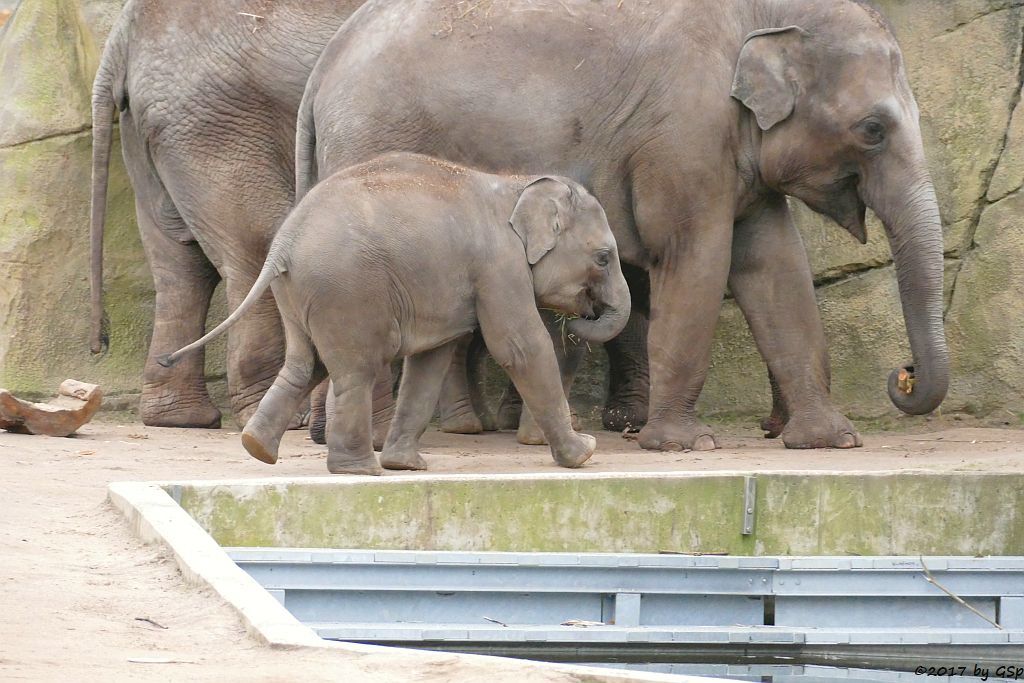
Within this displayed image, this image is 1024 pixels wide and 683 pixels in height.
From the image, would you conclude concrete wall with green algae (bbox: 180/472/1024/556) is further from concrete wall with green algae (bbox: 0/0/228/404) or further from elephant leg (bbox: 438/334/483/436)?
concrete wall with green algae (bbox: 0/0/228/404)

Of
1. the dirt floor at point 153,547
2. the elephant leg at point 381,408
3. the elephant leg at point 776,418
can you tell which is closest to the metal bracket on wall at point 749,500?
the dirt floor at point 153,547

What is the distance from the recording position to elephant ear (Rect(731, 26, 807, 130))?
26.4 ft

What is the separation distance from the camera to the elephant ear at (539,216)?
702cm

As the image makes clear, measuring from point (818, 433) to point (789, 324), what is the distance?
1.70 feet

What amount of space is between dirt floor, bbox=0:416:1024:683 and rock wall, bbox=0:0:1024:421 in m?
0.41

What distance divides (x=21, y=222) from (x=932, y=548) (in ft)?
17.7

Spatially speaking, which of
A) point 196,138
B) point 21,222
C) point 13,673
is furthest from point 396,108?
point 13,673

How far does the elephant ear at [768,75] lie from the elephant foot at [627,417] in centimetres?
187

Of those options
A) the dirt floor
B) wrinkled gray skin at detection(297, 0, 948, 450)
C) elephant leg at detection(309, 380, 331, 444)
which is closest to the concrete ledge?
the dirt floor

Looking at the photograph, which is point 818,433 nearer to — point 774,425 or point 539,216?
point 774,425

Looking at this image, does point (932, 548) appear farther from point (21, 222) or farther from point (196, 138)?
point (21, 222)

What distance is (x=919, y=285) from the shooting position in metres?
7.86

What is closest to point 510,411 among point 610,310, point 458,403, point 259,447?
Result: point 458,403

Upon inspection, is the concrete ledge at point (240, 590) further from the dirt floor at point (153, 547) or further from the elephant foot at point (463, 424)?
the elephant foot at point (463, 424)
